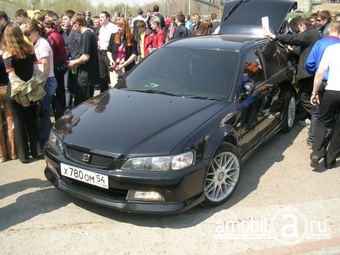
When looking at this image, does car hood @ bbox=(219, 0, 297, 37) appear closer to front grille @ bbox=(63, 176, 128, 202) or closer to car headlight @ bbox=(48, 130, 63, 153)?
car headlight @ bbox=(48, 130, 63, 153)

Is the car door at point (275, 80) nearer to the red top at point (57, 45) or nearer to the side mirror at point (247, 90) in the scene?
the side mirror at point (247, 90)

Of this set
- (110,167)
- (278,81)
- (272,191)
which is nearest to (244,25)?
(278,81)

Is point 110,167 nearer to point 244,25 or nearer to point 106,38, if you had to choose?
point 244,25

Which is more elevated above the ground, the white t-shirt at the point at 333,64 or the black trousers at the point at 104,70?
the white t-shirt at the point at 333,64

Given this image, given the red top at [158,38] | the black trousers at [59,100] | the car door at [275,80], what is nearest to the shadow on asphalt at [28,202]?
the black trousers at [59,100]

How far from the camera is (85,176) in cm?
338

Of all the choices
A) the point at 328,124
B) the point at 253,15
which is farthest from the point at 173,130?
the point at 253,15

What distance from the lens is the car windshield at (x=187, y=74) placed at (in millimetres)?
4270

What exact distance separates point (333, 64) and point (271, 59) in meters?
1.11

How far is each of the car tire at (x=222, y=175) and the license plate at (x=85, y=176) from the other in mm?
999

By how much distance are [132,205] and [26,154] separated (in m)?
2.40

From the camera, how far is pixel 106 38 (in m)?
8.04

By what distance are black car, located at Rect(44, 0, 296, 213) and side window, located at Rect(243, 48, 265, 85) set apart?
0.05ft

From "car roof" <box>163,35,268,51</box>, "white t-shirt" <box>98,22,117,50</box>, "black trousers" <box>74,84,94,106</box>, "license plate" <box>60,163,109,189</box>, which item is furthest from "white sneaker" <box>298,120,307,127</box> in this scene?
"license plate" <box>60,163,109,189</box>
